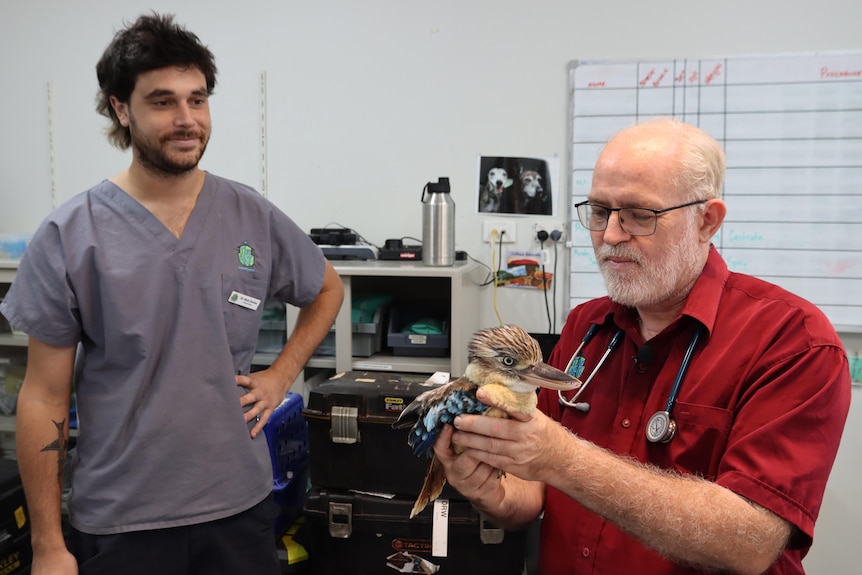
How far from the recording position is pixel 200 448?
1.34 metres

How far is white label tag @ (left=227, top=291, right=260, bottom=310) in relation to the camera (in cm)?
142

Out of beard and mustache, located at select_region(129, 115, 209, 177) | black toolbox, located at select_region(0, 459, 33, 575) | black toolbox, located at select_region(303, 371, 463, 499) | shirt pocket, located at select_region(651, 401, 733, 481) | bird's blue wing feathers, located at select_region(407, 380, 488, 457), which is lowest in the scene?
black toolbox, located at select_region(0, 459, 33, 575)

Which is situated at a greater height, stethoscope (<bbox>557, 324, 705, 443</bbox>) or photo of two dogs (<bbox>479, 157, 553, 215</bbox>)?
photo of two dogs (<bbox>479, 157, 553, 215</bbox>)

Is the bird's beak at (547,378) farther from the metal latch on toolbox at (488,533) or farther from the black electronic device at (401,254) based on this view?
the black electronic device at (401,254)

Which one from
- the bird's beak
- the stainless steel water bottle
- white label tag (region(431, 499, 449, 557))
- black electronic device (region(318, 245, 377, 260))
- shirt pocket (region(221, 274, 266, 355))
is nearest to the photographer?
the bird's beak

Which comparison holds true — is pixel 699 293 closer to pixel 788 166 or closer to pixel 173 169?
pixel 173 169

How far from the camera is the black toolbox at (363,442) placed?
1.72m

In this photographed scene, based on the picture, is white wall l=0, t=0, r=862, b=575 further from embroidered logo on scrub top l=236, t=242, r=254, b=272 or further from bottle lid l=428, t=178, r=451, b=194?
→ embroidered logo on scrub top l=236, t=242, r=254, b=272

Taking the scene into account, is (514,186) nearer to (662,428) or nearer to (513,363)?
(662,428)

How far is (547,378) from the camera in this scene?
833 millimetres

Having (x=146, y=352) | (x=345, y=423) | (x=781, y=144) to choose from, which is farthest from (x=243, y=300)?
(x=781, y=144)

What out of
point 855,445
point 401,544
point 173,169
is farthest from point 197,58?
point 855,445

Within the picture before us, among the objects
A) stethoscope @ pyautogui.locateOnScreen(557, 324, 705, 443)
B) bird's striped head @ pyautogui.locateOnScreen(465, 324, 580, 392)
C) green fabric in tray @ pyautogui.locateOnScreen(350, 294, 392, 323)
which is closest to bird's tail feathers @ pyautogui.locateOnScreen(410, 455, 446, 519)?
bird's striped head @ pyautogui.locateOnScreen(465, 324, 580, 392)

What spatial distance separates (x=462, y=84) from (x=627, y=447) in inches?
69.2
